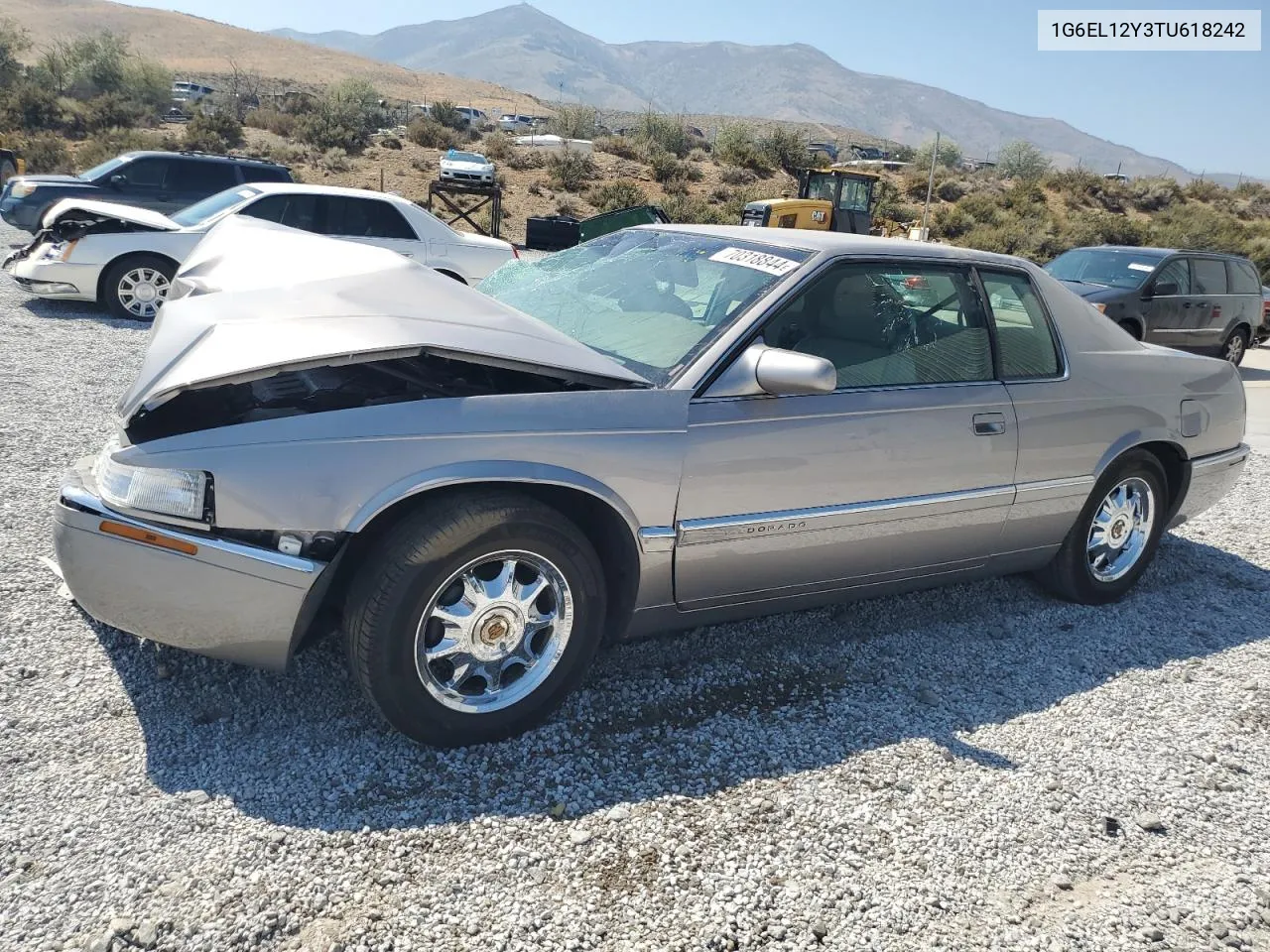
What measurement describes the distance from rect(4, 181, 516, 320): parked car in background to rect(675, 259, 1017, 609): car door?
6573 millimetres

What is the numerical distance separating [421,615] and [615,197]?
27.1m

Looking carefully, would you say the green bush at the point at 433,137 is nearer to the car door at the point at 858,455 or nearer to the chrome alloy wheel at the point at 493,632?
the car door at the point at 858,455

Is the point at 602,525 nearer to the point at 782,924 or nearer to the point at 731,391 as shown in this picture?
the point at 731,391

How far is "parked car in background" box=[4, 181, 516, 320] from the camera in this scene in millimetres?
9055

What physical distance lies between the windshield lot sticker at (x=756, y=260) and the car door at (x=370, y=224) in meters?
6.79

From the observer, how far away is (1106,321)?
13.9ft

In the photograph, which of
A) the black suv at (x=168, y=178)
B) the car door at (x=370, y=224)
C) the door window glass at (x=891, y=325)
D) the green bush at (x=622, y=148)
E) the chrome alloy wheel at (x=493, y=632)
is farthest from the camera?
the green bush at (x=622, y=148)

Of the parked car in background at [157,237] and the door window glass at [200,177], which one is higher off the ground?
the door window glass at [200,177]

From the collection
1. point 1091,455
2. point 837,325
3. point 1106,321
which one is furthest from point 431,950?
point 1106,321

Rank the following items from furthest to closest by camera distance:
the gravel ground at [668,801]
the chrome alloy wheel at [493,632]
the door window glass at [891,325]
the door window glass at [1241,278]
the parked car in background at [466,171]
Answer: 1. the parked car in background at [466,171]
2. the door window glass at [1241,278]
3. the door window glass at [891,325]
4. the chrome alloy wheel at [493,632]
5. the gravel ground at [668,801]

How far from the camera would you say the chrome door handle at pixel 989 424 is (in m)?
3.57

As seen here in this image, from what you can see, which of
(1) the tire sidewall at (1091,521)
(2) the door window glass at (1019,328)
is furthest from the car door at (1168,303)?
(2) the door window glass at (1019,328)

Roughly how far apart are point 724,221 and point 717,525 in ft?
80.5

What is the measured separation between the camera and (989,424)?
3.60 m
